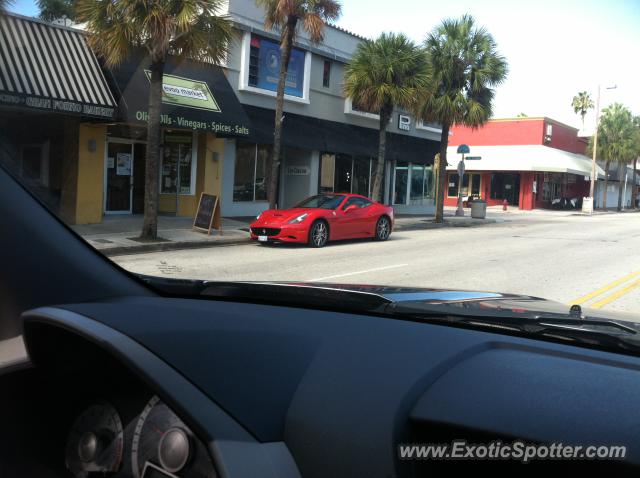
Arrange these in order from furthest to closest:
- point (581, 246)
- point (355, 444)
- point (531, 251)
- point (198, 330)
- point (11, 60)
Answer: point (581, 246) → point (531, 251) → point (11, 60) → point (198, 330) → point (355, 444)

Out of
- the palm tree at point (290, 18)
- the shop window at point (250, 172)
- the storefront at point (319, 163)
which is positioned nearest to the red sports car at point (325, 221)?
the palm tree at point (290, 18)

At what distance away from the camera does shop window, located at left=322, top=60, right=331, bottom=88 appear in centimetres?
2424

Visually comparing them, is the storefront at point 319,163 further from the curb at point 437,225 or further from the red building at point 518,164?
the red building at point 518,164

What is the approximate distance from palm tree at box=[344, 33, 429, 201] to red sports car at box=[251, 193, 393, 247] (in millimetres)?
6296

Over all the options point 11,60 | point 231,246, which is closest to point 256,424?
point 11,60

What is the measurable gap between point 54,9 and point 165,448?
171cm

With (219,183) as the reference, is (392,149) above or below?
above

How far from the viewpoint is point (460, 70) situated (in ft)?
84.2

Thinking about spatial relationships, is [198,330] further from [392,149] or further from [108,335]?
[392,149]

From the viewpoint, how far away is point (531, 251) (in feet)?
46.0

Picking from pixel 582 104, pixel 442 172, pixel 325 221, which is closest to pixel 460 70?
pixel 442 172

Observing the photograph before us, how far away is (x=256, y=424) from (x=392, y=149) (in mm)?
27034

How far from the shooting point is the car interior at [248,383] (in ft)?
4.72

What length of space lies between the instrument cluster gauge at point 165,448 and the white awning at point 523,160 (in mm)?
45005
